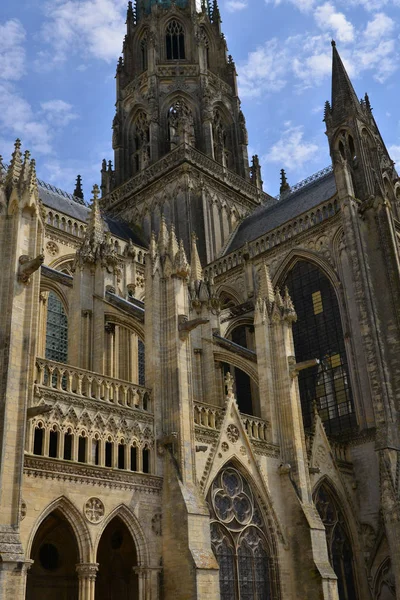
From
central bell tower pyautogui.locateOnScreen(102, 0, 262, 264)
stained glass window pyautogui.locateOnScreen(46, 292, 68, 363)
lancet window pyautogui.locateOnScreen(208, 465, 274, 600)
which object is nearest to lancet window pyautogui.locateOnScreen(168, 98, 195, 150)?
central bell tower pyautogui.locateOnScreen(102, 0, 262, 264)

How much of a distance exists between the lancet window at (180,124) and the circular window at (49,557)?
25715mm

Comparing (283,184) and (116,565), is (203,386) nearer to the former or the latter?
(116,565)

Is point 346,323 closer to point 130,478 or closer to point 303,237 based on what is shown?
point 303,237

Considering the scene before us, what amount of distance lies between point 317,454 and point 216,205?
18707mm

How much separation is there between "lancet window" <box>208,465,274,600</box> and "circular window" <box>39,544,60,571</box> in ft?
13.5

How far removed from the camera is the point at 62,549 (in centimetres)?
1731

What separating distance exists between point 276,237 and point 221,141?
12781mm

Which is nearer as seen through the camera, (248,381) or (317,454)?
(317,454)

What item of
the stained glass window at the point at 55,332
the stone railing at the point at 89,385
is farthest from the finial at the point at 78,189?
the stone railing at the point at 89,385

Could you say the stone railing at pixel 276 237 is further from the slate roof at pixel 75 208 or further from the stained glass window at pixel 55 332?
the stained glass window at pixel 55 332

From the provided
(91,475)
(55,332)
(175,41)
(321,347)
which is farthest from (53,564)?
(175,41)

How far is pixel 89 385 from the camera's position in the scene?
52.0 feet

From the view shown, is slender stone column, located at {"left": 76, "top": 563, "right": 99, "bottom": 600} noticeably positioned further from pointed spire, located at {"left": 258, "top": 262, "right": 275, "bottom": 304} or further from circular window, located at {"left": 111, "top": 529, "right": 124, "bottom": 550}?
pointed spire, located at {"left": 258, "top": 262, "right": 275, "bottom": 304}

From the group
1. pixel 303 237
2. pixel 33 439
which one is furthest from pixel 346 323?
pixel 33 439
